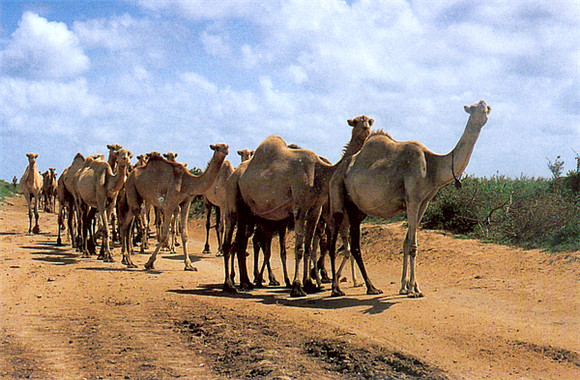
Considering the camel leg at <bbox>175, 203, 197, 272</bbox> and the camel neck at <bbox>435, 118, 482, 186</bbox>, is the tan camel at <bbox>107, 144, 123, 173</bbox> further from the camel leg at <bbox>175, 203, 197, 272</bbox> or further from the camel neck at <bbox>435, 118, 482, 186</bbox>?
the camel neck at <bbox>435, 118, 482, 186</bbox>

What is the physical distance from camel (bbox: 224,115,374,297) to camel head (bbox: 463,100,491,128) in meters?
2.00

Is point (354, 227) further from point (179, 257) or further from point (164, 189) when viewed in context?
Answer: point (179, 257)

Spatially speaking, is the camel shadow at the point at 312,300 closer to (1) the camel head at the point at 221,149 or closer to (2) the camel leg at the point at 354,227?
(2) the camel leg at the point at 354,227

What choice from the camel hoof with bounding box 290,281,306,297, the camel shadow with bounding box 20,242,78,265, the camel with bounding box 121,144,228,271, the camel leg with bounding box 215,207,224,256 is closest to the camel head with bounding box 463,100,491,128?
the camel hoof with bounding box 290,281,306,297

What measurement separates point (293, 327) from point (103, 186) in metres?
9.57

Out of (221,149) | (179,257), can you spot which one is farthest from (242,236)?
(179,257)

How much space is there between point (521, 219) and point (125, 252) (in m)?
9.39

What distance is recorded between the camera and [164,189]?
47.6 feet

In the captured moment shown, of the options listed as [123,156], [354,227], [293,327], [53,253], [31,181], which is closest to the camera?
[293,327]

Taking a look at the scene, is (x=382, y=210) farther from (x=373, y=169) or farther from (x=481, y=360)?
(x=481, y=360)

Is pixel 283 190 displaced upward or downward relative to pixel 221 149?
downward

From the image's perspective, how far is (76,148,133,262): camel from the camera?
50.1 ft

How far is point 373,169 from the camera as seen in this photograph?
10156mm

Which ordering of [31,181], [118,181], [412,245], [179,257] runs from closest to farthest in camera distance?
[412,245]
[118,181]
[179,257]
[31,181]
